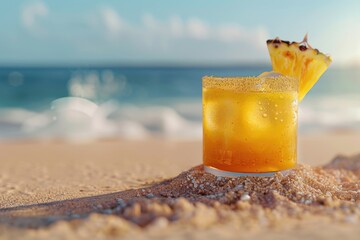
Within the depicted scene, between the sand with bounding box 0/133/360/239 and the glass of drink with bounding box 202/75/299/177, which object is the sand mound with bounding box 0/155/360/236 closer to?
the sand with bounding box 0/133/360/239

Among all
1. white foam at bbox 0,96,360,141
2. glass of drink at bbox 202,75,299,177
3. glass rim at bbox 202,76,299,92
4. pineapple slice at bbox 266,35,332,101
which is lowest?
white foam at bbox 0,96,360,141

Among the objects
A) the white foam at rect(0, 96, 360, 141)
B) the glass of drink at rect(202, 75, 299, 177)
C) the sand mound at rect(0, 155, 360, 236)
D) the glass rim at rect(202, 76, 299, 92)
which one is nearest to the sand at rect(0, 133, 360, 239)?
the sand mound at rect(0, 155, 360, 236)

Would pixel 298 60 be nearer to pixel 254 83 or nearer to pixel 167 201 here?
pixel 254 83

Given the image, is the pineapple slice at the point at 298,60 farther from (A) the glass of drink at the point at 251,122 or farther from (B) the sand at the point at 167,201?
(B) the sand at the point at 167,201

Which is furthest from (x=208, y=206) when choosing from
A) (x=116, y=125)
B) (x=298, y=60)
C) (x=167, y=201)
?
(x=116, y=125)

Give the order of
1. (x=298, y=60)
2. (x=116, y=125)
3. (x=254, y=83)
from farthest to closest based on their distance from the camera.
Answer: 1. (x=116, y=125)
2. (x=298, y=60)
3. (x=254, y=83)

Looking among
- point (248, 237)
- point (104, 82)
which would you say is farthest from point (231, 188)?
point (104, 82)
